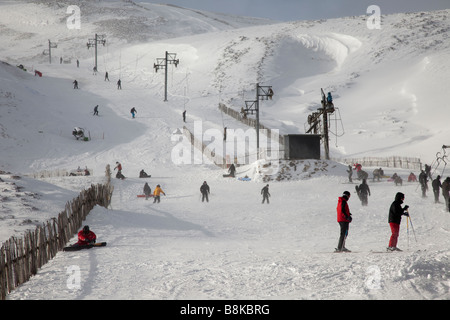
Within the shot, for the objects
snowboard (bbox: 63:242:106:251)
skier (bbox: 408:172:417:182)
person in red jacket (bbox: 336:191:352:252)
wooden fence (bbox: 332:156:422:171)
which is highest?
wooden fence (bbox: 332:156:422:171)

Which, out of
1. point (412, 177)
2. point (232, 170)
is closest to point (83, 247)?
point (232, 170)

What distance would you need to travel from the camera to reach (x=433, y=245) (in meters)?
11.1

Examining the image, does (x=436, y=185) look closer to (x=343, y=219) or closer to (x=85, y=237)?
(x=343, y=219)

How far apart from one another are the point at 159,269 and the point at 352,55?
64.3 metres

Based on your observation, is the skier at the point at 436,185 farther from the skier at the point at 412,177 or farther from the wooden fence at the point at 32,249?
the wooden fence at the point at 32,249

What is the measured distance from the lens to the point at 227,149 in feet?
115

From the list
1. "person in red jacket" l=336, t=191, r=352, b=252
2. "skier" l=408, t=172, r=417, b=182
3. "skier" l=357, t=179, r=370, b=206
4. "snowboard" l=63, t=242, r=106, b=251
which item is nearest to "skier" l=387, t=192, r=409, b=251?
"person in red jacket" l=336, t=191, r=352, b=252

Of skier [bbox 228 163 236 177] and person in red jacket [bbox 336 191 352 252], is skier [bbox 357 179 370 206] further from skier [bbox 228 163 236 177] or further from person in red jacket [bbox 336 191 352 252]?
skier [bbox 228 163 236 177]

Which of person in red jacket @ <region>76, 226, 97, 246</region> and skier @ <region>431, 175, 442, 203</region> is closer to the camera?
person in red jacket @ <region>76, 226, 97, 246</region>

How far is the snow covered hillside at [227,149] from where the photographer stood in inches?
316

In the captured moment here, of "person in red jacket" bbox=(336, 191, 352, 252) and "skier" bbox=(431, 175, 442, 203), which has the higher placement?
"skier" bbox=(431, 175, 442, 203)

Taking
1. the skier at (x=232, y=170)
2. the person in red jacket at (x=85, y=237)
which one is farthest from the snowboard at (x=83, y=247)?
the skier at (x=232, y=170)

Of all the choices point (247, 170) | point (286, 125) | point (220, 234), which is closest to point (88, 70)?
point (286, 125)

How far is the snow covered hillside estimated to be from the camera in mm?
8023
